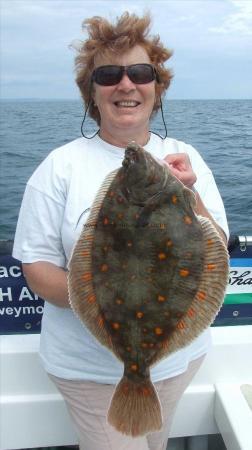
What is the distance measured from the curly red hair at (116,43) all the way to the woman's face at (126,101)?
0.12ft

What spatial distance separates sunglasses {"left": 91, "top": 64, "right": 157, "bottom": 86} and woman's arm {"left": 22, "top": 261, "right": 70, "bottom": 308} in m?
0.83

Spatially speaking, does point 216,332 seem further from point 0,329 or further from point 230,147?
point 230,147

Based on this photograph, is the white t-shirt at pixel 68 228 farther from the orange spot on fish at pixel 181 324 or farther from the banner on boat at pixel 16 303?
the banner on boat at pixel 16 303

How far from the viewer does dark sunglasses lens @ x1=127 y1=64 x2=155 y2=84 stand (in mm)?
2264

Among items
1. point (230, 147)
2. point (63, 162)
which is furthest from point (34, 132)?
point (63, 162)

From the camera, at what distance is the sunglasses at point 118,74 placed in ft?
7.39

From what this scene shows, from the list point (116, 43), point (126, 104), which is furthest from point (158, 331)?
point (116, 43)

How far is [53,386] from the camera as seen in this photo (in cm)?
318

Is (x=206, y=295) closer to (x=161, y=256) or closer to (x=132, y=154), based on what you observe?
(x=161, y=256)

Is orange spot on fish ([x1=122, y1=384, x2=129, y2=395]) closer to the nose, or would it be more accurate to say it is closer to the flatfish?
the flatfish

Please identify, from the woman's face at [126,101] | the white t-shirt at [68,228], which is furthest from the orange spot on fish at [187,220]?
the woman's face at [126,101]

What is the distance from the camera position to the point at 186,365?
2.34 m

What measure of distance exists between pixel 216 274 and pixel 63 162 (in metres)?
0.89

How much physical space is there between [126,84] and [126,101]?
0.25 feet
